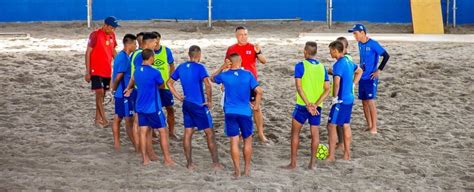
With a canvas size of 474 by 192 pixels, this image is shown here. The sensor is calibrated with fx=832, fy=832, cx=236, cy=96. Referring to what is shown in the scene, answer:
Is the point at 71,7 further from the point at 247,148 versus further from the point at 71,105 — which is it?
the point at 247,148

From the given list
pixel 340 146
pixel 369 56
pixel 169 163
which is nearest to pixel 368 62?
pixel 369 56

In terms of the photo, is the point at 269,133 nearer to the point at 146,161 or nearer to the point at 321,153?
the point at 321,153

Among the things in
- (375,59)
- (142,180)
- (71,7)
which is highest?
(71,7)

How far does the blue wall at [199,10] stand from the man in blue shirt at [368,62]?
12.8m

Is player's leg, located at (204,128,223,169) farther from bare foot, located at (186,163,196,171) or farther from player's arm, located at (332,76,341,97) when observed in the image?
player's arm, located at (332,76,341,97)

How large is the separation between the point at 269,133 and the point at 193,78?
2536 mm

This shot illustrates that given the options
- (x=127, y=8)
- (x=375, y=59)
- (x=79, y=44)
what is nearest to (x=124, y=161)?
(x=375, y=59)

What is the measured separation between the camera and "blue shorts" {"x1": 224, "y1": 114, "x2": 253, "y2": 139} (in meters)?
8.98

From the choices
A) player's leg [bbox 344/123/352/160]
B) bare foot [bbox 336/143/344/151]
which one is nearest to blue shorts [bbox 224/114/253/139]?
player's leg [bbox 344/123/352/160]

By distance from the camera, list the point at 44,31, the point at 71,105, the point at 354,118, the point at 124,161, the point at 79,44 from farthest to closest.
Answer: the point at 44,31
the point at 79,44
the point at 71,105
the point at 354,118
the point at 124,161

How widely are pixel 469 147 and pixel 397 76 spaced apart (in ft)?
14.9

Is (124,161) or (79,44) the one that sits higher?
(79,44)

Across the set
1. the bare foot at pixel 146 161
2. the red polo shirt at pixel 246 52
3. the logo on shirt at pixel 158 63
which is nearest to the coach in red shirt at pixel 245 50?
the red polo shirt at pixel 246 52

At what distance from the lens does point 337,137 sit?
10672mm
